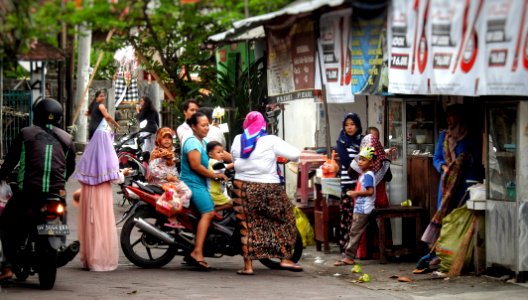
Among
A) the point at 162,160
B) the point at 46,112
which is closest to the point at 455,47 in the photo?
the point at 46,112

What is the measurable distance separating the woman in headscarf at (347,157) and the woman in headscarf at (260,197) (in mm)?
1500

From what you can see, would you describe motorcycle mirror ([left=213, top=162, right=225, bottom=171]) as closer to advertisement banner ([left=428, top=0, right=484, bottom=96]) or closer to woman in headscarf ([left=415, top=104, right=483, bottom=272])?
woman in headscarf ([left=415, top=104, right=483, bottom=272])

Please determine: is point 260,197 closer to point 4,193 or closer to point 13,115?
point 4,193

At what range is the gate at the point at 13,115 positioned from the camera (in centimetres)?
2638

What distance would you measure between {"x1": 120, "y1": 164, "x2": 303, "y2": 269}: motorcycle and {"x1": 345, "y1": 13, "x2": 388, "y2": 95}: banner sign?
6.80 feet

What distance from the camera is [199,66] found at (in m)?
22.2

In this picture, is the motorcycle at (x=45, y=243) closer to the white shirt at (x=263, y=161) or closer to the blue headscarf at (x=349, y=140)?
the white shirt at (x=263, y=161)

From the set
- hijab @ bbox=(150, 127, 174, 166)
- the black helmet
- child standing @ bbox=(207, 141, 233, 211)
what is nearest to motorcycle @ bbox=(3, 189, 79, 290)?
the black helmet

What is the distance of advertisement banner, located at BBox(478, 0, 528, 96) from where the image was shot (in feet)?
29.4

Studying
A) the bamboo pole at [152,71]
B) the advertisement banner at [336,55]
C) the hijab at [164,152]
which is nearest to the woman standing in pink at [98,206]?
the hijab at [164,152]

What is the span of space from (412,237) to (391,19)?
366 centimetres

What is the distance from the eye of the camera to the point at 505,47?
9.16 m

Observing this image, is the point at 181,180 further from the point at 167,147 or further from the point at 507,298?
the point at 507,298

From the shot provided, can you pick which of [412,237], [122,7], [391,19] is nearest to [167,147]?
[412,237]
